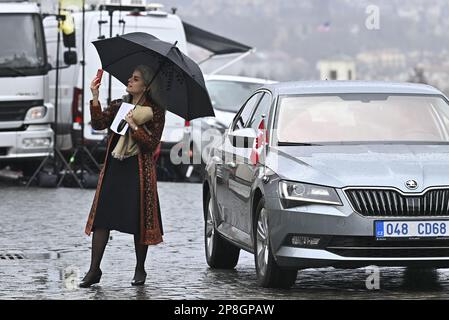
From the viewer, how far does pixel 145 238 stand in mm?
11055

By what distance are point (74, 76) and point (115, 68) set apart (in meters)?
14.8

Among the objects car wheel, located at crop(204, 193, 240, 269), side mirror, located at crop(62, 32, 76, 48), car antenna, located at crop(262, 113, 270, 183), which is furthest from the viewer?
side mirror, located at crop(62, 32, 76, 48)

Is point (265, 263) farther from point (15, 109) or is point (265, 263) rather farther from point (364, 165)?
point (15, 109)

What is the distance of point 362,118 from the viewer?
452 inches

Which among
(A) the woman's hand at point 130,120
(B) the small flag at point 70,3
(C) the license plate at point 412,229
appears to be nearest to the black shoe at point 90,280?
(A) the woman's hand at point 130,120

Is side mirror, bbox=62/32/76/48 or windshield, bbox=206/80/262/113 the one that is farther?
windshield, bbox=206/80/262/113

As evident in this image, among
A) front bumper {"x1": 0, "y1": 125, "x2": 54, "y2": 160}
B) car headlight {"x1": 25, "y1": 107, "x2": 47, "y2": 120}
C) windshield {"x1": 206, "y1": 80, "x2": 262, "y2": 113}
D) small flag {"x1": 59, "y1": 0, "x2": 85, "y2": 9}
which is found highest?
small flag {"x1": 59, "y1": 0, "x2": 85, "y2": 9}

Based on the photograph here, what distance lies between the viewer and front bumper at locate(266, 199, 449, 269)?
33.0 feet

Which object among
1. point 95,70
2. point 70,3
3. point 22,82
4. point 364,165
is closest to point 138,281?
point 364,165

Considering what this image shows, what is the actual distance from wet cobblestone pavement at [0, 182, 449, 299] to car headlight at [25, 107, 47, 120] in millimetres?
6839

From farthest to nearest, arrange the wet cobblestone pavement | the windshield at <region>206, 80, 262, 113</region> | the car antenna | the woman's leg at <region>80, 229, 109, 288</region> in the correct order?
the windshield at <region>206, 80, 262, 113</region> → the woman's leg at <region>80, 229, 109, 288</region> → the car antenna → the wet cobblestone pavement

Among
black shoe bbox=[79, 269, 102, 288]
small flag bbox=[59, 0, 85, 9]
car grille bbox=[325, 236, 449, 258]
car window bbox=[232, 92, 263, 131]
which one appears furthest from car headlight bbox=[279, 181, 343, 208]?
small flag bbox=[59, 0, 85, 9]

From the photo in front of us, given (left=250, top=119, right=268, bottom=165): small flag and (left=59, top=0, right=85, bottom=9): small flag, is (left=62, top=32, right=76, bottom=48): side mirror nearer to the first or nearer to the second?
(left=59, top=0, right=85, bottom=9): small flag

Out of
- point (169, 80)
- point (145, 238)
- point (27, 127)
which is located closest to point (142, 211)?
point (145, 238)
